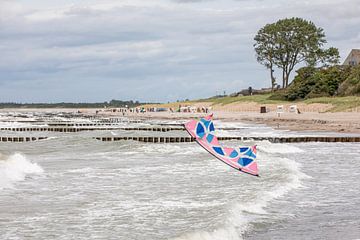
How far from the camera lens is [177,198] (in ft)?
51.3

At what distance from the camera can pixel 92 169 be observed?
2214cm

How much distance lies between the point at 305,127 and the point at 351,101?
42.9ft

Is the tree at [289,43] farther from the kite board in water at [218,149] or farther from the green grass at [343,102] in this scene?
the kite board in water at [218,149]

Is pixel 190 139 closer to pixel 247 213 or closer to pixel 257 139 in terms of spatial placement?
pixel 257 139

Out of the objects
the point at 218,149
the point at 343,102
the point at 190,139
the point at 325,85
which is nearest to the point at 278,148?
the point at 190,139

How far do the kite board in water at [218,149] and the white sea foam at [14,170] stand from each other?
23.9 feet

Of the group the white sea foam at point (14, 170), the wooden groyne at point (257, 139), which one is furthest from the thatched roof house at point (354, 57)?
the white sea foam at point (14, 170)

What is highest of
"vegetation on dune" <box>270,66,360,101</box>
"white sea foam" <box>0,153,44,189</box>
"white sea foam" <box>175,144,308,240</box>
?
"vegetation on dune" <box>270,66,360,101</box>

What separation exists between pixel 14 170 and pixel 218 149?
10558mm

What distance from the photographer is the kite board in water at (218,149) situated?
12991 millimetres

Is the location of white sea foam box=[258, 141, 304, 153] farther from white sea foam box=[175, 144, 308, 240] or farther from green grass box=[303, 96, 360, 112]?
green grass box=[303, 96, 360, 112]

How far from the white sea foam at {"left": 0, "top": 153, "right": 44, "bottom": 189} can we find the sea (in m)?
0.04

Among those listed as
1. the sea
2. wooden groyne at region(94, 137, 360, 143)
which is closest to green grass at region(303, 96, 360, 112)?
wooden groyne at region(94, 137, 360, 143)

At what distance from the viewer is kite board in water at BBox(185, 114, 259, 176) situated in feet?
42.6
